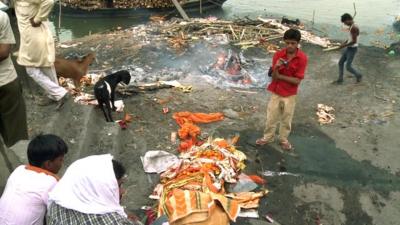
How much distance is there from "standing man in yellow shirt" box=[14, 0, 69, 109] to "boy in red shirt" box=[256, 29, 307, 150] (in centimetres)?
315

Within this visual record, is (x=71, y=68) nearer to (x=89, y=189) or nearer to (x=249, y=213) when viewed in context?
(x=249, y=213)

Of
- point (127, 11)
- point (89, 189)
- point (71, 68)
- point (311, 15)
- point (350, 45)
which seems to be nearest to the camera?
point (89, 189)

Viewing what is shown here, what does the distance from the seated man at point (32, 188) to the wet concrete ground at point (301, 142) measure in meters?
2.03

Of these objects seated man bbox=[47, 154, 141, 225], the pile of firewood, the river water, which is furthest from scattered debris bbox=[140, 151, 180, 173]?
the pile of firewood

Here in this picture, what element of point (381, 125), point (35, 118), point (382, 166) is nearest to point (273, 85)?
point (382, 166)

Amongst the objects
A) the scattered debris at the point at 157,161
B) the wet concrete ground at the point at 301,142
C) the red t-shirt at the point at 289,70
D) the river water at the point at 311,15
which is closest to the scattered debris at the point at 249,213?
the wet concrete ground at the point at 301,142

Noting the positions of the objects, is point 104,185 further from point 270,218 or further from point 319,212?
point 319,212

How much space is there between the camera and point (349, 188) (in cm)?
545

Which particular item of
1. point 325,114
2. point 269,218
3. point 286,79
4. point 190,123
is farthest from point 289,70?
point 325,114

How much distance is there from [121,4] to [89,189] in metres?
17.5

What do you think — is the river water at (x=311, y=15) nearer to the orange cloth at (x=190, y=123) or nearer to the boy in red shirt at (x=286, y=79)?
the orange cloth at (x=190, y=123)

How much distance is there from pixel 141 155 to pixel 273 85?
2.13 m

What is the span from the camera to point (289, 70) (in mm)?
5457

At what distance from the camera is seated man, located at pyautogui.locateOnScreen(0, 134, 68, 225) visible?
9.43 ft
